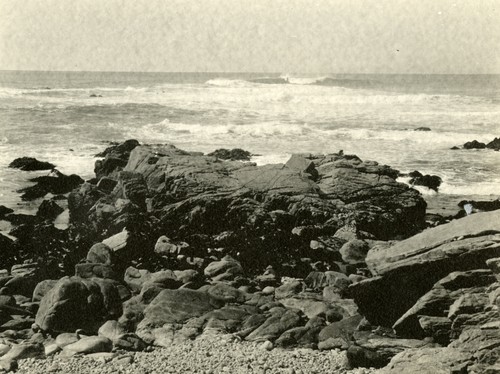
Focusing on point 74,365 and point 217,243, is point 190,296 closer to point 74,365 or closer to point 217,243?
point 74,365

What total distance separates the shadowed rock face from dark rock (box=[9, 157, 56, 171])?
5.37m

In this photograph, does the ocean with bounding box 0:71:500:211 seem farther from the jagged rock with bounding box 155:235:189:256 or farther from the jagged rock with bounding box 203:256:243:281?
the jagged rock with bounding box 203:256:243:281

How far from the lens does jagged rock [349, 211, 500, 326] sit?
270 inches

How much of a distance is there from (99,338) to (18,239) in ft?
16.0

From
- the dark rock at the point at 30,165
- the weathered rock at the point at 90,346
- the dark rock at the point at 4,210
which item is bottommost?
the weathered rock at the point at 90,346

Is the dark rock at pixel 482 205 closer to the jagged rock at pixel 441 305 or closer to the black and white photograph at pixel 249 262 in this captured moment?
the black and white photograph at pixel 249 262

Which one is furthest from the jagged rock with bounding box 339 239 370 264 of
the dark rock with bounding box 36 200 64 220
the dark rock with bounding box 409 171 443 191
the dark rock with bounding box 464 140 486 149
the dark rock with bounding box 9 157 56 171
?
the dark rock with bounding box 464 140 486 149

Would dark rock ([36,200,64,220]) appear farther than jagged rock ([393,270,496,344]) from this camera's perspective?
Yes

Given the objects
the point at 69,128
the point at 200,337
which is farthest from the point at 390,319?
the point at 69,128

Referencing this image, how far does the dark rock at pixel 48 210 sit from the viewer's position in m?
13.2

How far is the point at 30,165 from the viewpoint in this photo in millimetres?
17734

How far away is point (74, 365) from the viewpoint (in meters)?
6.67

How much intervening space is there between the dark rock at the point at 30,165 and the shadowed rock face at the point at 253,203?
5.37 m

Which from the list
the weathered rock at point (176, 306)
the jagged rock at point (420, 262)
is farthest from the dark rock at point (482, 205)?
the weathered rock at point (176, 306)
